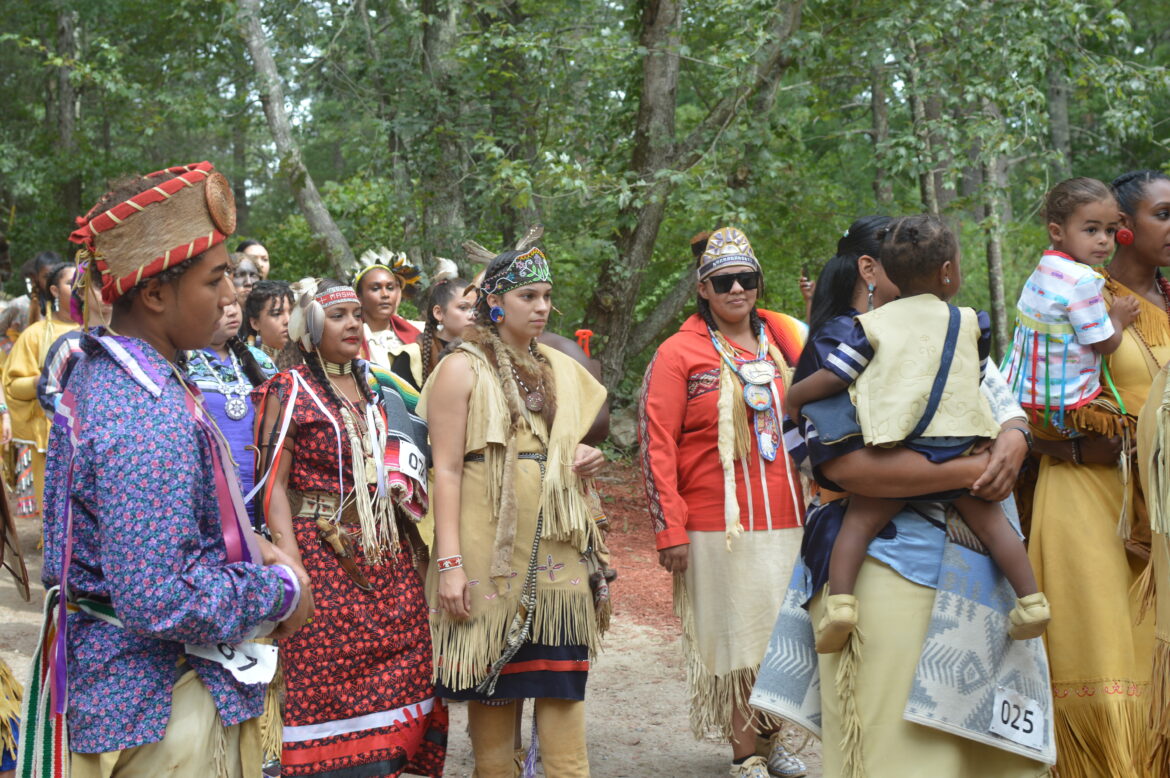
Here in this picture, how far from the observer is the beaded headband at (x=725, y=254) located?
527 cm

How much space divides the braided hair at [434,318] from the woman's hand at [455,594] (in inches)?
84.5

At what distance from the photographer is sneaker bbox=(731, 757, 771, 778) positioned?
16.9ft

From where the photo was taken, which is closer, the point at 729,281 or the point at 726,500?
the point at 726,500

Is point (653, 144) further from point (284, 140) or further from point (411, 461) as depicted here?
point (411, 461)

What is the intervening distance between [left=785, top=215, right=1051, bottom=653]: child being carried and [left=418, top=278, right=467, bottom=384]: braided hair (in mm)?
3237

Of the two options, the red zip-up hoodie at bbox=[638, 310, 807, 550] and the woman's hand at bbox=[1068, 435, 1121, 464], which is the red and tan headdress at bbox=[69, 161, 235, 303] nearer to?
the red zip-up hoodie at bbox=[638, 310, 807, 550]

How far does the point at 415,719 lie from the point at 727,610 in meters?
1.56

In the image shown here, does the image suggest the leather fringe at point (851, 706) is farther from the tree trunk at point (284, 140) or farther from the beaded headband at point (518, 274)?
the tree trunk at point (284, 140)

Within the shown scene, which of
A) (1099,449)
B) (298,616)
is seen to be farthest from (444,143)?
(298,616)

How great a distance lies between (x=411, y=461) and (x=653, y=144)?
7.05 meters

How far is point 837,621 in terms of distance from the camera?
3.23 meters

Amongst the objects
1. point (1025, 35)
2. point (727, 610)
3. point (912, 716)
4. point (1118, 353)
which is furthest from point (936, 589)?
point (1025, 35)

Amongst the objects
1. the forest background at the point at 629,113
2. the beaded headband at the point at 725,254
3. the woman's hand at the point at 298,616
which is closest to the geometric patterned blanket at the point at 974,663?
the woman's hand at the point at 298,616

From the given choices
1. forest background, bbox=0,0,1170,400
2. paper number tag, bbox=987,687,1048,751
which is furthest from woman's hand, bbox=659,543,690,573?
forest background, bbox=0,0,1170,400
